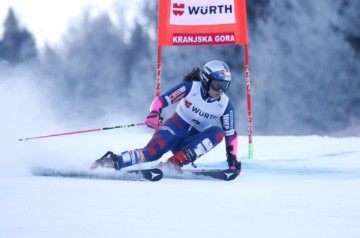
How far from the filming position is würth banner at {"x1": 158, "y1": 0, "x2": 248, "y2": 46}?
22.2 ft

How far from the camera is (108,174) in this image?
17.3ft

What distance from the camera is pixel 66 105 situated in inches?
747

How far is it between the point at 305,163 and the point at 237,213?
3739mm

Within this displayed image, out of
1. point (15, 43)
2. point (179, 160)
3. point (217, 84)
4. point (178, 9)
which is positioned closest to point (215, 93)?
point (217, 84)

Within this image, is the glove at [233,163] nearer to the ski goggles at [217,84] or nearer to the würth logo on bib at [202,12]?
the ski goggles at [217,84]

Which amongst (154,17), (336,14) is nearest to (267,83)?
(336,14)

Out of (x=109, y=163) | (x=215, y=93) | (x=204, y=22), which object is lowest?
(x=109, y=163)

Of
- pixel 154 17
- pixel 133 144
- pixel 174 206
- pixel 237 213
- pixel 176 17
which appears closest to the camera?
pixel 237 213

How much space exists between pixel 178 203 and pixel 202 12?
3.47m

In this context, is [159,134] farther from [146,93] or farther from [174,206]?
[146,93]

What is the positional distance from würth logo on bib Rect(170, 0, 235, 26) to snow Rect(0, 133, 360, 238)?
1687mm

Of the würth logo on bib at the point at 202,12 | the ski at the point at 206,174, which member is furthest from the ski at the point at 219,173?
the würth logo on bib at the point at 202,12

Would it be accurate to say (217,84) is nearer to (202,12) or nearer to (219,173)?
(219,173)

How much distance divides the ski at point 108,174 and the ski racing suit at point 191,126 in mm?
231
